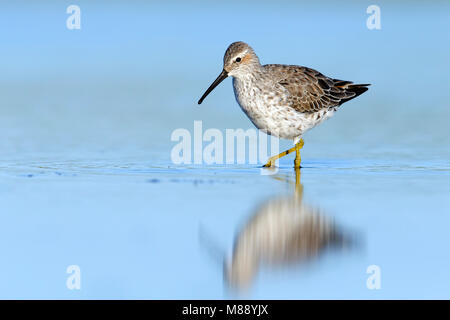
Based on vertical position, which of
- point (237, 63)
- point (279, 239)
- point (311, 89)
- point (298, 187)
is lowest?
point (279, 239)

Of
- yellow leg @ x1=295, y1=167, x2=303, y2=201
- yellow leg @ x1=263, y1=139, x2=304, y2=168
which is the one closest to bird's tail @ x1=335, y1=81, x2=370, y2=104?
yellow leg @ x1=263, y1=139, x2=304, y2=168

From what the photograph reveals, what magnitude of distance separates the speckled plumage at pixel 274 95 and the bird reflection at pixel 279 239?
276cm

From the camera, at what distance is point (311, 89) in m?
12.3

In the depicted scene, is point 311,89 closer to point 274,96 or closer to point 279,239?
point 274,96

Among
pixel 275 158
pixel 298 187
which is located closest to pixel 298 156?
pixel 275 158

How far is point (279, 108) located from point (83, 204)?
3.74m

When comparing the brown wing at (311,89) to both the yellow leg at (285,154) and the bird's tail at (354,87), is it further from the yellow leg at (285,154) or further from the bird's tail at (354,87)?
the yellow leg at (285,154)

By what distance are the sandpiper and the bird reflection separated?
2.75 meters

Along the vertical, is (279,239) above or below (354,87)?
below

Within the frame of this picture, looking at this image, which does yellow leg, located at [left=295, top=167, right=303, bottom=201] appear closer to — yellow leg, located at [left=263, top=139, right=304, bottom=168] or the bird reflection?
the bird reflection

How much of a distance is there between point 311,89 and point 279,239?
16.4ft

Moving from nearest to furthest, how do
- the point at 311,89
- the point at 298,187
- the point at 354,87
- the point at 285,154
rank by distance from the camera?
the point at 298,187, the point at 285,154, the point at 311,89, the point at 354,87
